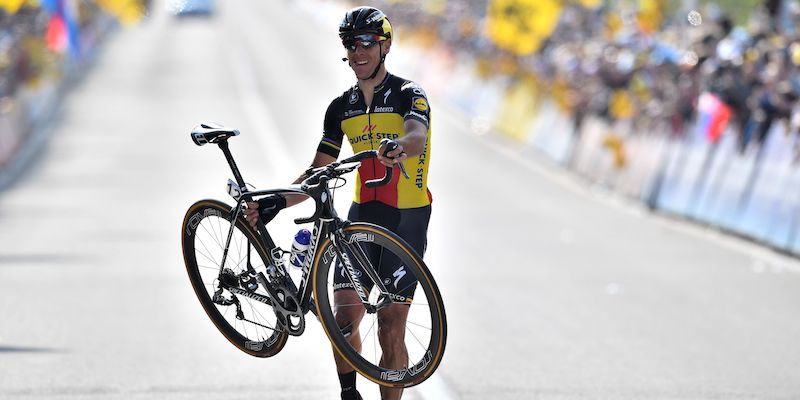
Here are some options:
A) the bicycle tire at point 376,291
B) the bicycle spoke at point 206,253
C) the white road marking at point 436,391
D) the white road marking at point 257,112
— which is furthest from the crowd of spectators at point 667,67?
the bicycle tire at point 376,291

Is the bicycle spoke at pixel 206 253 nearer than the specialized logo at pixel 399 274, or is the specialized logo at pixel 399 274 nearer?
the specialized logo at pixel 399 274

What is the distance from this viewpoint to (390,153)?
6031 millimetres

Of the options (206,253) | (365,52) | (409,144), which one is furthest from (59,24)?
(409,144)

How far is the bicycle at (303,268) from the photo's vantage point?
6262 mm

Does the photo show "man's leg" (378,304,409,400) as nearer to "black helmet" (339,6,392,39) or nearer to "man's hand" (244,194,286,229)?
"man's hand" (244,194,286,229)

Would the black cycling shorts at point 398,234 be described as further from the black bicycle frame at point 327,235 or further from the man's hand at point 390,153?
the man's hand at point 390,153

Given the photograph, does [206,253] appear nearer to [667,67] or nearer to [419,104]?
[419,104]

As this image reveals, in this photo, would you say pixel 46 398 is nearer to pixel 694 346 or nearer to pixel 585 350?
pixel 585 350

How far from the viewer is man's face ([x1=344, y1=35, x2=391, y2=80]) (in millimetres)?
6430

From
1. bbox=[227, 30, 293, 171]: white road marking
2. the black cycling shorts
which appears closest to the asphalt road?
bbox=[227, 30, 293, 171]: white road marking

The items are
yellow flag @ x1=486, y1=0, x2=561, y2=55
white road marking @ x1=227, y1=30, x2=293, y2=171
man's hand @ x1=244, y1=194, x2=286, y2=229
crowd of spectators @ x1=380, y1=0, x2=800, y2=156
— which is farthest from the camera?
yellow flag @ x1=486, y1=0, x2=561, y2=55

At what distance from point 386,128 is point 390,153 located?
0.58 metres

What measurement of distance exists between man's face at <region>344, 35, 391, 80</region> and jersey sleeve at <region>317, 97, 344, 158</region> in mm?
283

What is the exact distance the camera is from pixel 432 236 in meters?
16.4
